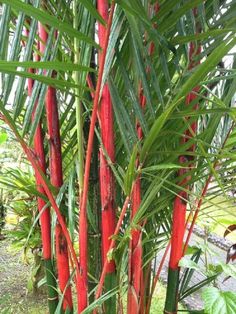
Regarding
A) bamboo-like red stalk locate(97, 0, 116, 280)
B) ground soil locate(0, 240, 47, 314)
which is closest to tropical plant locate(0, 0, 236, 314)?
bamboo-like red stalk locate(97, 0, 116, 280)

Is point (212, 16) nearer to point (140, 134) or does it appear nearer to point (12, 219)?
point (140, 134)

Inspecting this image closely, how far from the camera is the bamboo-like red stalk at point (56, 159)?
1.92 feet

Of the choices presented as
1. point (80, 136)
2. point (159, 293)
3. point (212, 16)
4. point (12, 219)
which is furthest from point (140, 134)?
point (12, 219)

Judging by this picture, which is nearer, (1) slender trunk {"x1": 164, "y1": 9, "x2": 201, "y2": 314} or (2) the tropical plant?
(2) the tropical plant

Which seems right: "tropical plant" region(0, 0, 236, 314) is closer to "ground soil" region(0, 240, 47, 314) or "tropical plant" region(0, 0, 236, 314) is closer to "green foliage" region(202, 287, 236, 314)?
"green foliage" region(202, 287, 236, 314)

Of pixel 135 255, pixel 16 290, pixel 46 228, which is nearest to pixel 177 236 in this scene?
pixel 135 255

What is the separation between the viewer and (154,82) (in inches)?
17.4

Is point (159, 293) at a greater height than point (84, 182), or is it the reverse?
point (84, 182)

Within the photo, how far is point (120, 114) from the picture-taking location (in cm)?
47

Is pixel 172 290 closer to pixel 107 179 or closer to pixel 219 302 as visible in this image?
pixel 219 302

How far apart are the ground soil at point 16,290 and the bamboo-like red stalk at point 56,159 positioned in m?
0.81

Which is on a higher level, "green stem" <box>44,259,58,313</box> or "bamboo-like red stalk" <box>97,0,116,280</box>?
"bamboo-like red stalk" <box>97,0,116,280</box>

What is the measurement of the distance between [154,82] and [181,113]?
0.05m

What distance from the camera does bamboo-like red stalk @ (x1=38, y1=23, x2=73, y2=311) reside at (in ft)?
1.92
